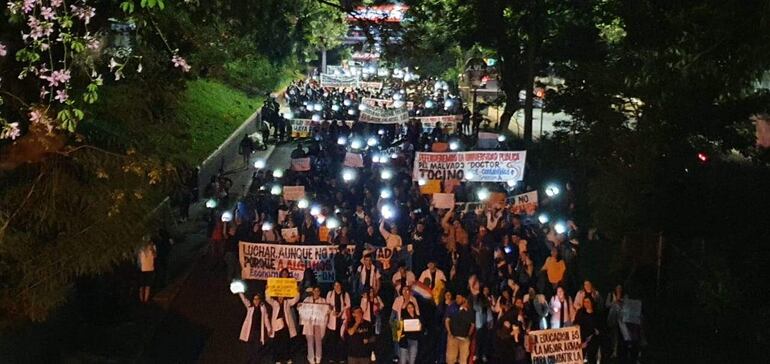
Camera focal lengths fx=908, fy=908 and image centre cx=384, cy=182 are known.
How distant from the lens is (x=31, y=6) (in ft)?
24.3

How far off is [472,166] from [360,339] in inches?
279

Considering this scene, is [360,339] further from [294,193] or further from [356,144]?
[356,144]

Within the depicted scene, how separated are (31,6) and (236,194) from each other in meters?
16.5

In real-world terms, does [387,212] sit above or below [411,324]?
above

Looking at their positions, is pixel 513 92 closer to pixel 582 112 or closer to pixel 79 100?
pixel 582 112

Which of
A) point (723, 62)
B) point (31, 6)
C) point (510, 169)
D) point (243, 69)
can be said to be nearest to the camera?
point (31, 6)

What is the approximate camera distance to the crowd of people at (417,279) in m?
11.7

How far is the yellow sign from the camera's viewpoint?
1213 cm

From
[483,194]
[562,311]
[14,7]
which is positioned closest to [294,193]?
[483,194]

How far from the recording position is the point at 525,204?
16.6 meters

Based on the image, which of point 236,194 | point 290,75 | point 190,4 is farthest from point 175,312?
point 290,75

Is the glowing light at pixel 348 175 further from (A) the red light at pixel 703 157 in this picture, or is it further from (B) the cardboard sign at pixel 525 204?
(A) the red light at pixel 703 157

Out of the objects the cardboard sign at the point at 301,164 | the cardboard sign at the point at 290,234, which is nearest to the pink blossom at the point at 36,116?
the cardboard sign at the point at 290,234

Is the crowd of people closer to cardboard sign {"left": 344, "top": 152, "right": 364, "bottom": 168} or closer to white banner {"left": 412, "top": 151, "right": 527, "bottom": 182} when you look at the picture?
cardboard sign {"left": 344, "top": 152, "right": 364, "bottom": 168}
